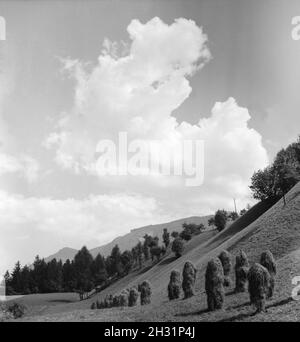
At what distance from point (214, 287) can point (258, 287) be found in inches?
167

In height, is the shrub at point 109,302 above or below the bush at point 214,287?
below

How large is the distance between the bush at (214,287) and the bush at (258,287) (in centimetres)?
341

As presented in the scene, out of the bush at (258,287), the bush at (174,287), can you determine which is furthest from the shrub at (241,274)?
the bush at (174,287)

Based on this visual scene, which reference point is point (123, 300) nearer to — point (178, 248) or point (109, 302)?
point (109, 302)

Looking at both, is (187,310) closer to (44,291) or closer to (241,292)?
(241,292)

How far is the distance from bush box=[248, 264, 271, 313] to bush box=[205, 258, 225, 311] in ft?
11.2

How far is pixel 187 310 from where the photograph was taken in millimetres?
29344

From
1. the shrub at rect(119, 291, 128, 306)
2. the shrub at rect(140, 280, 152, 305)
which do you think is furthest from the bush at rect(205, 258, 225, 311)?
the shrub at rect(119, 291, 128, 306)

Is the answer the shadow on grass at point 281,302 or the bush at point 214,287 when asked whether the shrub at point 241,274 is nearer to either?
the bush at point 214,287

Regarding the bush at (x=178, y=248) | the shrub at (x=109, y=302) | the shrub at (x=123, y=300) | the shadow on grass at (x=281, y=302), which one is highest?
the bush at (x=178, y=248)

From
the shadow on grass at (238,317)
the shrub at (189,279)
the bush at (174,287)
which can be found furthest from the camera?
the bush at (174,287)

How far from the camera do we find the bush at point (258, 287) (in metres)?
23.4
